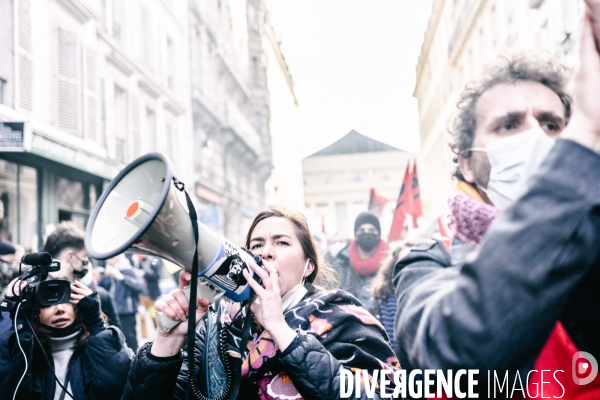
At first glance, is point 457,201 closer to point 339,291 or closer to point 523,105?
point 523,105

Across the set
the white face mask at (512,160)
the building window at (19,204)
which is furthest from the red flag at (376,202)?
the white face mask at (512,160)

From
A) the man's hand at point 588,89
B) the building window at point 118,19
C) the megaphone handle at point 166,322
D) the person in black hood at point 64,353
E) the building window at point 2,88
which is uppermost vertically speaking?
the building window at point 118,19

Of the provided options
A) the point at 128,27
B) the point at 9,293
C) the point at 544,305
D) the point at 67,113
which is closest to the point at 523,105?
the point at 544,305

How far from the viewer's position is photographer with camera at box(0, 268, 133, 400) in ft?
6.55

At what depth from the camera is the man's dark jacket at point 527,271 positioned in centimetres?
58

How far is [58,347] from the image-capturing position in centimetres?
220

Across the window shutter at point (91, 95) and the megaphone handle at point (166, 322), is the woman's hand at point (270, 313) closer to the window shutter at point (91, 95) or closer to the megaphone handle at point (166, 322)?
the megaphone handle at point (166, 322)

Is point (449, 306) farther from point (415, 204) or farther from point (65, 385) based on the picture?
point (415, 204)

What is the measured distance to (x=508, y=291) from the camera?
598 mm

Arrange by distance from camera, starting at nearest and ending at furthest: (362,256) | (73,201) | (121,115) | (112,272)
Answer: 1. (362,256)
2. (112,272)
3. (73,201)
4. (121,115)

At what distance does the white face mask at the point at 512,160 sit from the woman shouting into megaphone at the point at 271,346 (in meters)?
0.71

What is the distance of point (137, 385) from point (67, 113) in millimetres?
4446

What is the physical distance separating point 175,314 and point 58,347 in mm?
952

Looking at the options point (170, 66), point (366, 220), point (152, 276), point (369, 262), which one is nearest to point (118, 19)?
point (170, 66)
